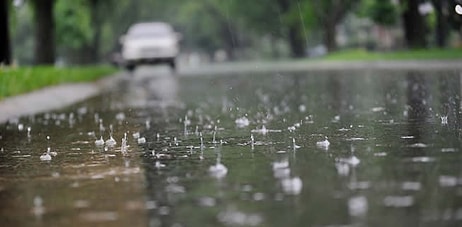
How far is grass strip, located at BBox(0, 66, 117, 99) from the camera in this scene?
18.8m

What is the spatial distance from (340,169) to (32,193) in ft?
7.44

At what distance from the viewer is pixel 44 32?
32531 millimetres

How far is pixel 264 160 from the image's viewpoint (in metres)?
7.83

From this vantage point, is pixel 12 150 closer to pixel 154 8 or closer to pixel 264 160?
pixel 264 160

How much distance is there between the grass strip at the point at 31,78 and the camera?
18.8m

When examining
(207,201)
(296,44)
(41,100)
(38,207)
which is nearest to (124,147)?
(38,207)

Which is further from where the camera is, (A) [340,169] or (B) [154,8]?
(B) [154,8]

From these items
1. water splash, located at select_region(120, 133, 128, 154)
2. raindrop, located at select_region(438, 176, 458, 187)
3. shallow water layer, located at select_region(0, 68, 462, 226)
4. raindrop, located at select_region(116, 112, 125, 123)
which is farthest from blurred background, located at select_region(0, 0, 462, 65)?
raindrop, located at select_region(438, 176, 458, 187)

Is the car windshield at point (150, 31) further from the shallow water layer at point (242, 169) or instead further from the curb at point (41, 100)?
the shallow water layer at point (242, 169)

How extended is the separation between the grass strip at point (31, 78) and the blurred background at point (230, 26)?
174 cm

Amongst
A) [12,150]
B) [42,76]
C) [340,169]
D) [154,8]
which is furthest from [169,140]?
[154,8]

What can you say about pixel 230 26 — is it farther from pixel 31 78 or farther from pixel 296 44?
pixel 31 78

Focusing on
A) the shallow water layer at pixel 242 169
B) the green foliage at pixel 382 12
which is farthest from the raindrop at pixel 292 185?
the green foliage at pixel 382 12

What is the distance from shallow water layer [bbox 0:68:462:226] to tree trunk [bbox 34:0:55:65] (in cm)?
1860
